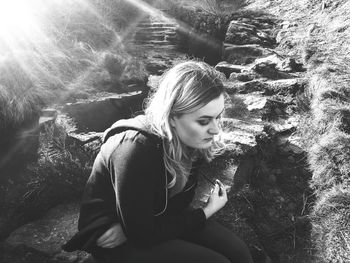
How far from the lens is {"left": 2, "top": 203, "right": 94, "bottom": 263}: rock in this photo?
2.52 m

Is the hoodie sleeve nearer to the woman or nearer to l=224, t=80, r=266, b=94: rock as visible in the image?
the woman

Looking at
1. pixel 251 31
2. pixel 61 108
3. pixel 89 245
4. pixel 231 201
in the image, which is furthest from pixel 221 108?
pixel 251 31

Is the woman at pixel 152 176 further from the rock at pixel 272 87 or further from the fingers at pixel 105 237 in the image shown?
the rock at pixel 272 87

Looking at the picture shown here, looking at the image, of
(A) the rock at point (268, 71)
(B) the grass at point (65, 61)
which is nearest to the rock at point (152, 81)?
(B) the grass at point (65, 61)

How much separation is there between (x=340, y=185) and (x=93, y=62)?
435 centimetres

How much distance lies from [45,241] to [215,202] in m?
1.57

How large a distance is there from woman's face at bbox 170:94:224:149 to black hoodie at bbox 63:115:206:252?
15cm

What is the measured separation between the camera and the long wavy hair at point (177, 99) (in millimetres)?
1648

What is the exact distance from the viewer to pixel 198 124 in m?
1.73

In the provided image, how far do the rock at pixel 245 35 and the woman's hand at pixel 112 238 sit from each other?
17.2ft

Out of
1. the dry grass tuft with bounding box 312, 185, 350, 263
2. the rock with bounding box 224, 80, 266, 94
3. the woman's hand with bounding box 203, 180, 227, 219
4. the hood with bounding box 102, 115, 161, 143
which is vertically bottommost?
the dry grass tuft with bounding box 312, 185, 350, 263

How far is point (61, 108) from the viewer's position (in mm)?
4332

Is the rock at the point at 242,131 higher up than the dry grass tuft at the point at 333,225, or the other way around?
the rock at the point at 242,131

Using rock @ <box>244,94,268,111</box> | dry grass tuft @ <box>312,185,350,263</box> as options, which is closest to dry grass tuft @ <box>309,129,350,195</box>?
dry grass tuft @ <box>312,185,350,263</box>
